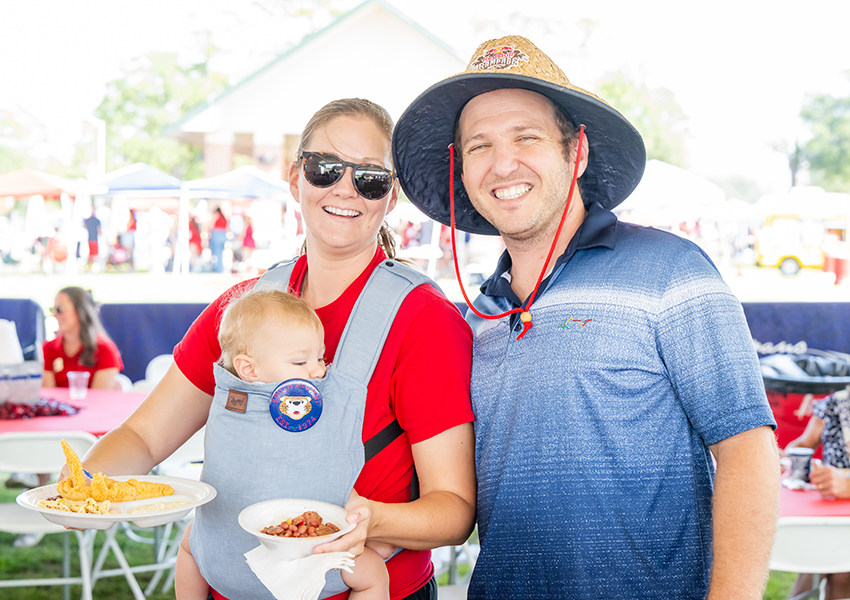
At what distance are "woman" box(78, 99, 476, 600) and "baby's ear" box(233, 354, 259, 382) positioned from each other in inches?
4.6

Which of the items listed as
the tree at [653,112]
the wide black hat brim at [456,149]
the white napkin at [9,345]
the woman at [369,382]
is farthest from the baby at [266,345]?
the tree at [653,112]

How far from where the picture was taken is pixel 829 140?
3528 cm

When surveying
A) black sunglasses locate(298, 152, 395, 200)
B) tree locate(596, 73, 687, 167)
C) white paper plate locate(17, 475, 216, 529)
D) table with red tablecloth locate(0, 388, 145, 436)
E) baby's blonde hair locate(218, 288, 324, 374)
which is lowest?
table with red tablecloth locate(0, 388, 145, 436)

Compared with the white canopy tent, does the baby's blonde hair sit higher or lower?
lower

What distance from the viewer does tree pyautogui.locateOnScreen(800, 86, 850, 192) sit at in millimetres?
35188

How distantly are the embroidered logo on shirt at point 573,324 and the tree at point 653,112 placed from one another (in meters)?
36.1

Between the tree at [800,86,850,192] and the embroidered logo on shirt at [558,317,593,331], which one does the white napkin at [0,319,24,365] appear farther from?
the tree at [800,86,850,192]

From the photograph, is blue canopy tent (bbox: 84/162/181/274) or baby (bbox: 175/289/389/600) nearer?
baby (bbox: 175/289/389/600)

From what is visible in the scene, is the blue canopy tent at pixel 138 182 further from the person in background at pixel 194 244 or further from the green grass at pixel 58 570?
the green grass at pixel 58 570

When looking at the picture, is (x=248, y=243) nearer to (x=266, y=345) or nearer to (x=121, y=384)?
(x=121, y=384)

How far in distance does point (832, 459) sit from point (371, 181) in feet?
11.0

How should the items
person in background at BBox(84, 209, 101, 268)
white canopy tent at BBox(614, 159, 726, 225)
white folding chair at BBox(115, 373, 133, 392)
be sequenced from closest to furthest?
white folding chair at BBox(115, 373, 133, 392) → white canopy tent at BBox(614, 159, 726, 225) → person in background at BBox(84, 209, 101, 268)

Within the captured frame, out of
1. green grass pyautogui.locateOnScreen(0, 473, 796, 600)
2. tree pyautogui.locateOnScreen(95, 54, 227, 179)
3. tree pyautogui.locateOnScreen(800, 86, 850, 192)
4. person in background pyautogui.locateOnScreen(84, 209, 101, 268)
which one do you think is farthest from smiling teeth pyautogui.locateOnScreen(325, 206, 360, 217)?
tree pyautogui.locateOnScreen(95, 54, 227, 179)

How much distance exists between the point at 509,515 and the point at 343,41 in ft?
66.1
